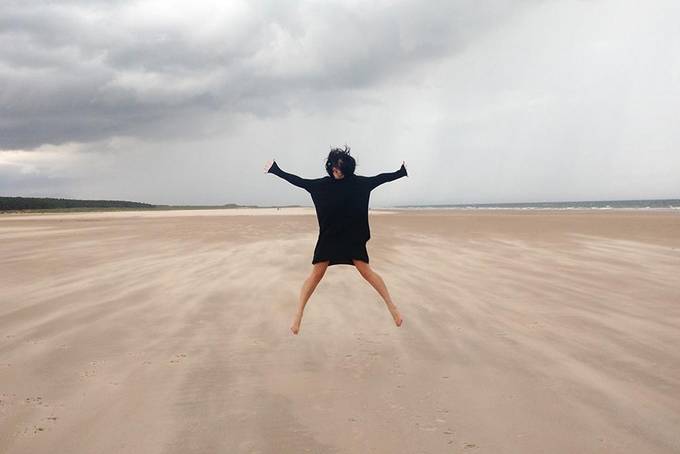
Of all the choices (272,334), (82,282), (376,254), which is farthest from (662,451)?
(376,254)

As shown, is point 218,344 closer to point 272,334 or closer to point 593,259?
point 272,334

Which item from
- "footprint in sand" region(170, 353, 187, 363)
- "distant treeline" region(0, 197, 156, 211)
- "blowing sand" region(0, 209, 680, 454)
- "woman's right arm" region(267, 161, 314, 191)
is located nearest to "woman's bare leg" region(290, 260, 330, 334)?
"blowing sand" region(0, 209, 680, 454)

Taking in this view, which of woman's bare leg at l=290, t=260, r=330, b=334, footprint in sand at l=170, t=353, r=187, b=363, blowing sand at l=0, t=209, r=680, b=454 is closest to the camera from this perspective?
blowing sand at l=0, t=209, r=680, b=454

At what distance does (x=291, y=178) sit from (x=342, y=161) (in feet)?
2.07

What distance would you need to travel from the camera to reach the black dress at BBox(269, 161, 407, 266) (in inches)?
215

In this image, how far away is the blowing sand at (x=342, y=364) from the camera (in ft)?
10.1

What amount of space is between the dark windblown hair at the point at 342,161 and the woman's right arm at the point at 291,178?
33 cm

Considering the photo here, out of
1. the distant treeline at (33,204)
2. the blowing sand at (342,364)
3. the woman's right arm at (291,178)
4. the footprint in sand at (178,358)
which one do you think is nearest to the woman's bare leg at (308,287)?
the blowing sand at (342,364)

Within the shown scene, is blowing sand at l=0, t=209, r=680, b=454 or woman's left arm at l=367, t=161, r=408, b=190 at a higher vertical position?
woman's left arm at l=367, t=161, r=408, b=190

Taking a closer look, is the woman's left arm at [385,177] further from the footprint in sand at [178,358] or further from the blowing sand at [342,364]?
the footprint in sand at [178,358]

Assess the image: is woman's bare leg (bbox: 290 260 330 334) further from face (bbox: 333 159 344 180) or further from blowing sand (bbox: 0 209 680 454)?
face (bbox: 333 159 344 180)

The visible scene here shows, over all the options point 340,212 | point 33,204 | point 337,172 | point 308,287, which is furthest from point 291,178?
point 33,204

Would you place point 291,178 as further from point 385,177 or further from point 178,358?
point 178,358

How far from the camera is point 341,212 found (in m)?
5.47
